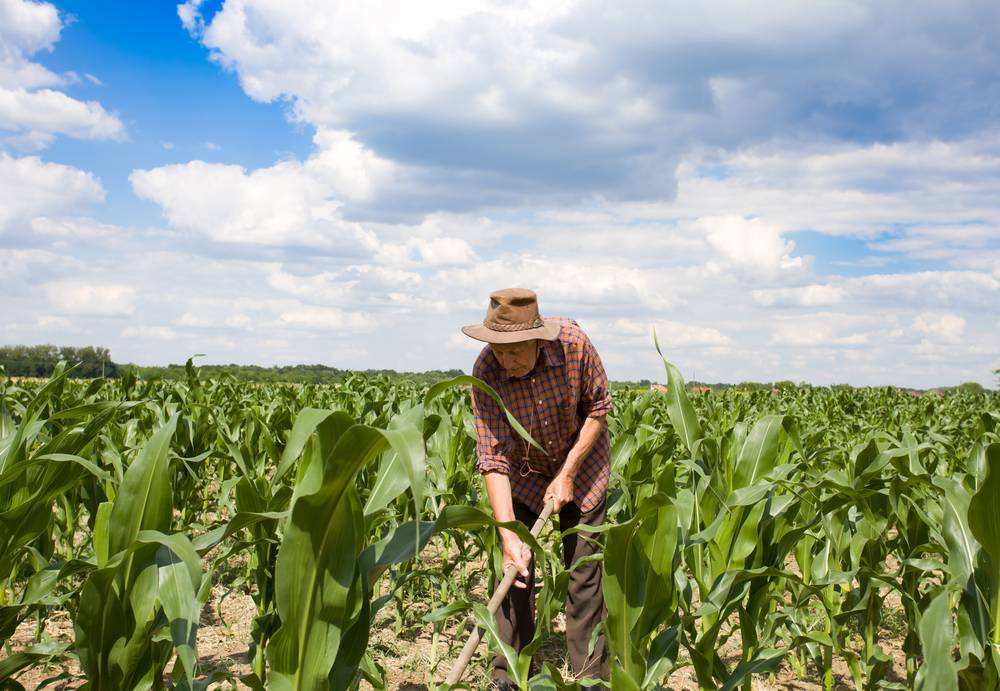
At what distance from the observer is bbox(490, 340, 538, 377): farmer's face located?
3.32 meters

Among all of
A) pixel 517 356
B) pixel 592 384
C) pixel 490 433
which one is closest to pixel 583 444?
pixel 592 384

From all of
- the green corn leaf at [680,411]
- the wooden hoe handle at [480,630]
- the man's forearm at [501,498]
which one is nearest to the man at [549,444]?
the man's forearm at [501,498]

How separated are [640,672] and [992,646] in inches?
48.7

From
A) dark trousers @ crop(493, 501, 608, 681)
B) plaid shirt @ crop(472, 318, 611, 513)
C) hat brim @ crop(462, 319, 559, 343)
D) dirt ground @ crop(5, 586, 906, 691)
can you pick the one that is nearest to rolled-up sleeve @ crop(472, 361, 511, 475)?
plaid shirt @ crop(472, 318, 611, 513)

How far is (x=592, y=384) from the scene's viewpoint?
3.61 meters

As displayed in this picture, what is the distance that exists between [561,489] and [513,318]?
2.88 ft

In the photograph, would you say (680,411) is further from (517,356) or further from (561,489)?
(517,356)

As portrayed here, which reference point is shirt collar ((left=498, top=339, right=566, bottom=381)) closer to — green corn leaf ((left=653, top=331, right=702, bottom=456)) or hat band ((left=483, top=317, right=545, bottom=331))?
hat band ((left=483, top=317, right=545, bottom=331))

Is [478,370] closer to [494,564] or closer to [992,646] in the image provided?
[494,564]

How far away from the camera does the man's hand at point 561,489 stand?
Result: 11.1 feet

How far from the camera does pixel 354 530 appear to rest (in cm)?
173

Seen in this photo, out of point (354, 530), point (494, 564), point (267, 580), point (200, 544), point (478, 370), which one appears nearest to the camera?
point (354, 530)

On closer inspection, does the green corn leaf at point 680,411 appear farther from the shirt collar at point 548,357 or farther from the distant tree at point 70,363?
the distant tree at point 70,363

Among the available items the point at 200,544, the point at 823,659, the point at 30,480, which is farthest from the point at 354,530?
the point at 823,659
